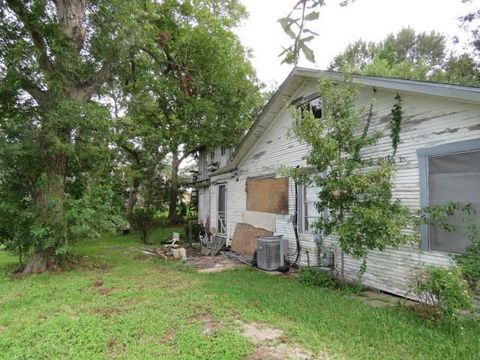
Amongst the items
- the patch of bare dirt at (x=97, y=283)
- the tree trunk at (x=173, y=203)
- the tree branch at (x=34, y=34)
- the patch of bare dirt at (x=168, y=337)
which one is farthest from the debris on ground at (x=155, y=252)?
the tree trunk at (x=173, y=203)

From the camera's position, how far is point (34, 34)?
7.35 m

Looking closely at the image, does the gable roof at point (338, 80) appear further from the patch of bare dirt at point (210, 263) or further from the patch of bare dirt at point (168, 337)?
the patch of bare dirt at point (168, 337)

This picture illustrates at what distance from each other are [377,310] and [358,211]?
4.78ft

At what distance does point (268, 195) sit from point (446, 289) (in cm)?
577

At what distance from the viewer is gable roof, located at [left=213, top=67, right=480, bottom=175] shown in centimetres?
446

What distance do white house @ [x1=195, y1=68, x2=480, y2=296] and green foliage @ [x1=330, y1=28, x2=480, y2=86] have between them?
9382mm

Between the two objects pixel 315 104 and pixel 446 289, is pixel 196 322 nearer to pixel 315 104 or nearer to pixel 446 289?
pixel 446 289

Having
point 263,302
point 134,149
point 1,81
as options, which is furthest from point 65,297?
point 134,149

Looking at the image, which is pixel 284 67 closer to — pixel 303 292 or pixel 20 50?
pixel 303 292

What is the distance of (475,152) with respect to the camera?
4.50 meters

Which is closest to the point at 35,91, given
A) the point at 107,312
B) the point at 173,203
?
the point at 107,312

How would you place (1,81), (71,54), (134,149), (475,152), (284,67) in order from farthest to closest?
(134,149) < (71,54) < (1,81) < (475,152) < (284,67)

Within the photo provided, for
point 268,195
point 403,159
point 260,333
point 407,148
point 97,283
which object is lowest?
point 97,283

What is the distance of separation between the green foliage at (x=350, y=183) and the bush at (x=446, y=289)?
3.12 feet
